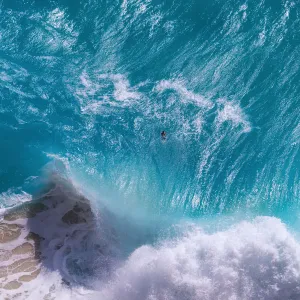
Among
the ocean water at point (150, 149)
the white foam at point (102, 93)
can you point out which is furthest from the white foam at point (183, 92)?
the white foam at point (102, 93)

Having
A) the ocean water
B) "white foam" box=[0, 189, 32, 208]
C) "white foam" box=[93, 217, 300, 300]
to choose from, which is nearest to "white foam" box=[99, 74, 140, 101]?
the ocean water

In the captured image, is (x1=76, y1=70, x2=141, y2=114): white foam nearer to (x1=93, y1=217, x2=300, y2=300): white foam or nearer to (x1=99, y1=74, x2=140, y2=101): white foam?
(x1=99, y1=74, x2=140, y2=101): white foam

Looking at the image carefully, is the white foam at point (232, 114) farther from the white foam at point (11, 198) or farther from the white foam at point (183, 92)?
the white foam at point (11, 198)

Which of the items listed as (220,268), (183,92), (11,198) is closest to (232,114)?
(183,92)

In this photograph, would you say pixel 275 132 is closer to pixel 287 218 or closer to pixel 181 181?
pixel 287 218

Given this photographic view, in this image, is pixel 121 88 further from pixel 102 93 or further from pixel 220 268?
pixel 220 268

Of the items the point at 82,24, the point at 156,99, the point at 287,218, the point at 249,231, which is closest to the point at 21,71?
the point at 82,24
